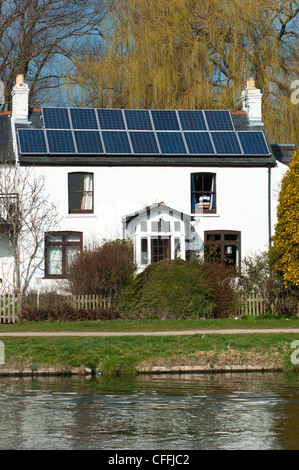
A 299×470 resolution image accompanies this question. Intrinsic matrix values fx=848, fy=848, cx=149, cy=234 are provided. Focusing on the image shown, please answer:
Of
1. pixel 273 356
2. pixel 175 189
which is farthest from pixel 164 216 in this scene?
pixel 273 356

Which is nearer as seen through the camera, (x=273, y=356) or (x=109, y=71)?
(x=273, y=356)

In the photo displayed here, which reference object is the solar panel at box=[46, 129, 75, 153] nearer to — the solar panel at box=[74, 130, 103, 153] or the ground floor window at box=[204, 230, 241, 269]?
the solar panel at box=[74, 130, 103, 153]

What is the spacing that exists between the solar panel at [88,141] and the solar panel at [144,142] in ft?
4.64

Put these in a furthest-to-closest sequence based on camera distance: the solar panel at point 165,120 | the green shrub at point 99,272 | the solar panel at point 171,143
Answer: the solar panel at point 165,120, the solar panel at point 171,143, the green shrub at point 99,272

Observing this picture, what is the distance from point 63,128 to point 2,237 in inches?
204

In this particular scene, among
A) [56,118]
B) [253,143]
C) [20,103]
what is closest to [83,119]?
[56,118]

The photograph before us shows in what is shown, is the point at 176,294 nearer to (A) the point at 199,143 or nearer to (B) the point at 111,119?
(A) the point at 199,143

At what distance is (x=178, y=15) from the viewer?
129 feet

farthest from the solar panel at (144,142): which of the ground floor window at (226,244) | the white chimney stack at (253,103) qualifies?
the white chimney stack at (253,103)

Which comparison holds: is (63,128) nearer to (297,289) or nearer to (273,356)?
(297,289)

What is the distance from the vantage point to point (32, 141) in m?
33.3

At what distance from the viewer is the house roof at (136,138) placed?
33469mm

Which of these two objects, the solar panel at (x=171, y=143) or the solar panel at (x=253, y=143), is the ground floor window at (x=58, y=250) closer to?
the solar panel at (x=171, y=143)

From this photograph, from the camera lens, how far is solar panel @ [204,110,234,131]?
35.7 meters
